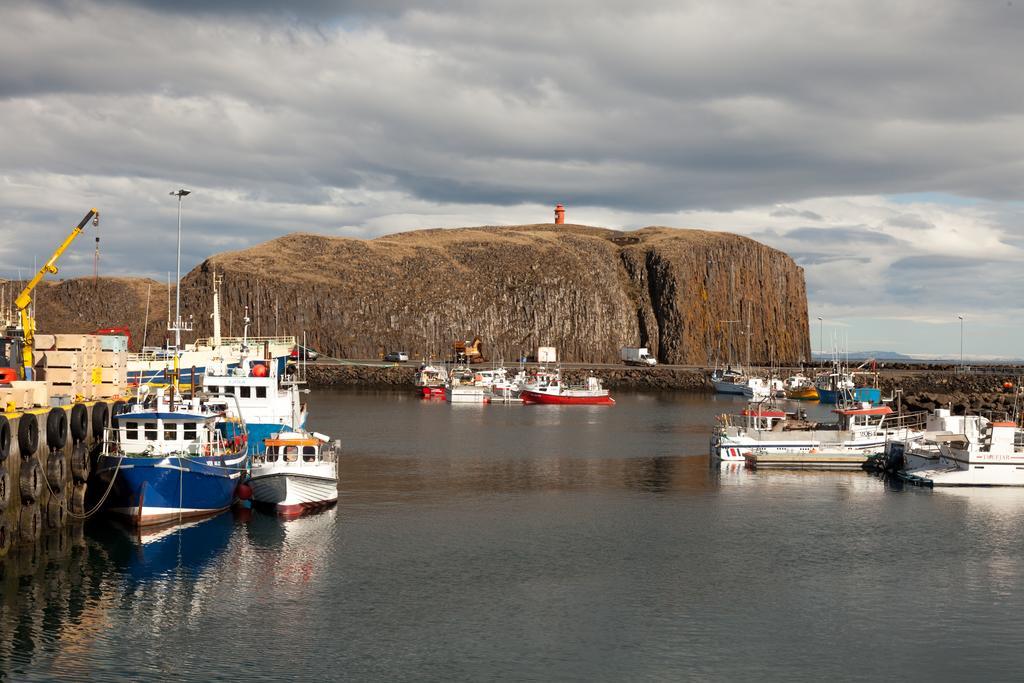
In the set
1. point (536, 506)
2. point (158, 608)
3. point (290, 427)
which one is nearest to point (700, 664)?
point (158, 608)

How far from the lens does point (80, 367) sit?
5738 cm

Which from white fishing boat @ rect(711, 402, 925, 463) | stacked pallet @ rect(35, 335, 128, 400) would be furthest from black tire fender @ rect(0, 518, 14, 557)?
white fishing boat @ rect(711, 402, 925, 463)

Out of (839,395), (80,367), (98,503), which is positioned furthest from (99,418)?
(839,395)

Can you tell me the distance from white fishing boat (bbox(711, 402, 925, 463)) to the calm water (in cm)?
1053

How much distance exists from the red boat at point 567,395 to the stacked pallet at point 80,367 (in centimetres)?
9495

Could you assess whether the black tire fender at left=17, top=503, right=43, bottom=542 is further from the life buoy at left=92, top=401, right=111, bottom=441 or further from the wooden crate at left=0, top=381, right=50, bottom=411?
the life buoy at left=92, top=401, right=111, bottom=441

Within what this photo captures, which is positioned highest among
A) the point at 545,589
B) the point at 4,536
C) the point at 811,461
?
the point at 811,461

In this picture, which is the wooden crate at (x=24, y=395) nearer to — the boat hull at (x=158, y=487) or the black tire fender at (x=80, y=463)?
the black tire fender at (x=80, y=463)

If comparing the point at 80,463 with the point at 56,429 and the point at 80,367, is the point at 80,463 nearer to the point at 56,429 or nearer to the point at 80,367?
the point at 56,429

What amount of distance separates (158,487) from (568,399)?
106 meters

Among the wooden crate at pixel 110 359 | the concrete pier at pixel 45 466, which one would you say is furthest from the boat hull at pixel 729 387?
the concrete pier at pixel 45 466

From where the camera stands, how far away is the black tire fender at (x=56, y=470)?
161ft

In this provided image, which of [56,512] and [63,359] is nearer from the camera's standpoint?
[56,512]

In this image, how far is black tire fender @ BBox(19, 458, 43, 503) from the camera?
45.5 metres
